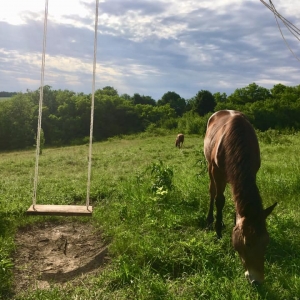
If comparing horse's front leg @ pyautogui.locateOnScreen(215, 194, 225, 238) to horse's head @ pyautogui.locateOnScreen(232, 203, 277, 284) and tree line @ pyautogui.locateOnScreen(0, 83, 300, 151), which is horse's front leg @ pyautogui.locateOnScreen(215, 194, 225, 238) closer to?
horse's head @ pyautogui.locateOnScreen(232, 203, 277, 284)

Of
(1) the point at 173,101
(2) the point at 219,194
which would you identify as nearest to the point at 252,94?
(1) the point at 173,101

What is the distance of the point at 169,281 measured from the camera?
3.42 metres

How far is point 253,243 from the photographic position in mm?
2938

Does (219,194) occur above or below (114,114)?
below

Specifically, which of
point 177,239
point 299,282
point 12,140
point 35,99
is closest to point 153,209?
point 177,239

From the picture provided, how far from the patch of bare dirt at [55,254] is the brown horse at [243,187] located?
5.72 ft

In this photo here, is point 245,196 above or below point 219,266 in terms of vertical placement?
above

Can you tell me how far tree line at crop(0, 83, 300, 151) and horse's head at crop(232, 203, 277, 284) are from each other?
2918 centimetres

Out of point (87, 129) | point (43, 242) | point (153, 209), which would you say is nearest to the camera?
point (43, 242)

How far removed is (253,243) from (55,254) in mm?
2659

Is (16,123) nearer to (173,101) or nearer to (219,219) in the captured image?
(173,101)

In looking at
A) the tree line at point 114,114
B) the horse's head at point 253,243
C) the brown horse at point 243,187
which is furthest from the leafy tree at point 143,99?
the horse's head at point 253,243

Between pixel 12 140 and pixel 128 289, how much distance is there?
39.6 meters

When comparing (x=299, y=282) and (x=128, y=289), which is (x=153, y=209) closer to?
(x=128, y=289)
